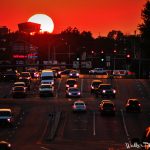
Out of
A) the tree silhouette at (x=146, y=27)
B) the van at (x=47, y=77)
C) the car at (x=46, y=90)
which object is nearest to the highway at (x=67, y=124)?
the car at (x=46, y=90)

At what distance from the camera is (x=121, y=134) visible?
58.4 m

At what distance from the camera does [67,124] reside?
2603 inches

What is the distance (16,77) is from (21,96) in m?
28.8

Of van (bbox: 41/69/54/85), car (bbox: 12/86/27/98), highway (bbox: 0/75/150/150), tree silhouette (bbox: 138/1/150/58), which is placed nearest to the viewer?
highway (bbox: 0/75/150/150)

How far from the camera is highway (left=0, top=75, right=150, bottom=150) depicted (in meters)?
51.5

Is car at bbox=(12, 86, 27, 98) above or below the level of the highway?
above

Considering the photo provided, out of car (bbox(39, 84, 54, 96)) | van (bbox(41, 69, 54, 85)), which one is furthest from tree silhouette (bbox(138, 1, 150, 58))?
car (bbox(39, 84, 54, 96))

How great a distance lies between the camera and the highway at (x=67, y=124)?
51500mm

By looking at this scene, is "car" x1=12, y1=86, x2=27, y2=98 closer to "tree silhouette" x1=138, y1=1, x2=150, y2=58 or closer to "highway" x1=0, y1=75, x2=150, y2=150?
"highway" x1=0, y1=75, x2=150, y2=150

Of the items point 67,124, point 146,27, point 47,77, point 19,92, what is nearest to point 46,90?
point 19,92

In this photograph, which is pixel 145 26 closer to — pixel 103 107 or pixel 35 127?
pixel 103 107

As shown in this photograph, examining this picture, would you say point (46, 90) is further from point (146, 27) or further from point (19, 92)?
point (146, 27)

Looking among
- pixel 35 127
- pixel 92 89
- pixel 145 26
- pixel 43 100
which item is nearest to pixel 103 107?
pixel 35 127

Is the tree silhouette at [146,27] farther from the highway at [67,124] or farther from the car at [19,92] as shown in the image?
the car at [19,92]
